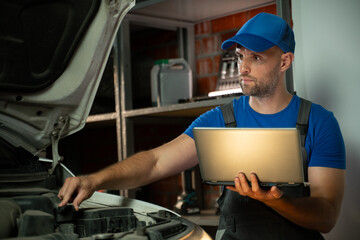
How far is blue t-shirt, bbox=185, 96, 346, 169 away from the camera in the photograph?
161 centimetres

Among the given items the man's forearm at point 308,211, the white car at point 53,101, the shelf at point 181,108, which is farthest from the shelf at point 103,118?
the man's forearm at point 308,211

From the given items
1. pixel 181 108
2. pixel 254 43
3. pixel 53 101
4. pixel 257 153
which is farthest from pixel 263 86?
pixel 53 101

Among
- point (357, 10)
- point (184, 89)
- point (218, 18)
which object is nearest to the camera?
point (357, 10)

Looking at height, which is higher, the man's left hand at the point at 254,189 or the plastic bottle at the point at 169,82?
the plastic bottle at the point at 169,82

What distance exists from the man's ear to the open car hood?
2.01 ft

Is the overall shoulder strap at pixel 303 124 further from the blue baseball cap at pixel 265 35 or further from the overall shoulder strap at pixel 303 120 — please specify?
the blue baseball cap at pixel 265 35

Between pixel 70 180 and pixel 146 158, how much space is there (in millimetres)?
424

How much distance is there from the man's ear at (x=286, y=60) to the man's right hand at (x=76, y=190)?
0.83 meters

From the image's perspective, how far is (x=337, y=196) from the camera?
1.57 metres

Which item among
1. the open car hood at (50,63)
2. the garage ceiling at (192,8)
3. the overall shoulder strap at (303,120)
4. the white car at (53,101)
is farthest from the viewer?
the garage ceiling at (192,8)

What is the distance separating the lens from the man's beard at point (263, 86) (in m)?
1.70

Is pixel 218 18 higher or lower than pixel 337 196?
higher

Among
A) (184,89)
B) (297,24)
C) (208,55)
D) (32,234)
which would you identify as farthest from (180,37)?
(32,234)

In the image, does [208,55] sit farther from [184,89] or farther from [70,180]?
[70,180]
